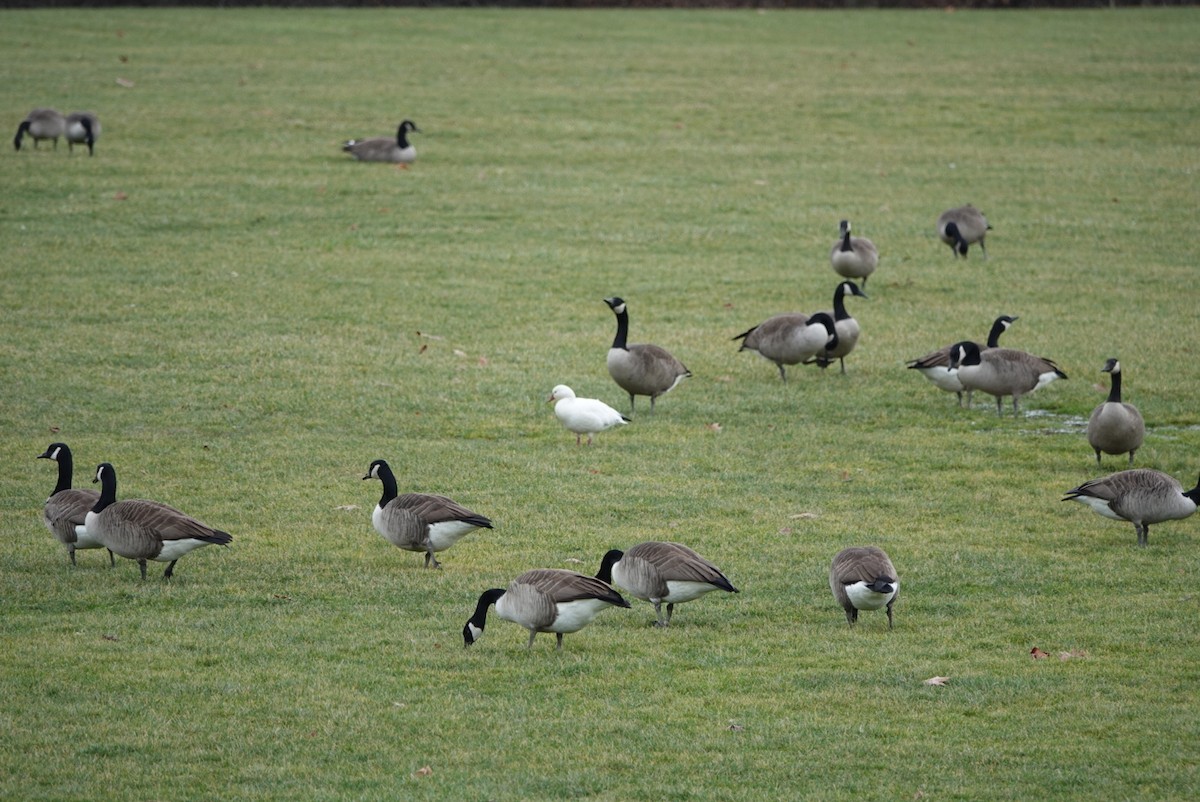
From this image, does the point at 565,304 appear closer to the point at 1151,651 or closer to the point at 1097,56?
the point at 1151,651

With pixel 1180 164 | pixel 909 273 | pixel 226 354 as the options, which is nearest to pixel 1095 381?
pixel 909 273

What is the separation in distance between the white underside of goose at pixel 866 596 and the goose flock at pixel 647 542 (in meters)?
0.02

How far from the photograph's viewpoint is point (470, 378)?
21.8 metres

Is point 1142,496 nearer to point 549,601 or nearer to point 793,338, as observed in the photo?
point 549,601

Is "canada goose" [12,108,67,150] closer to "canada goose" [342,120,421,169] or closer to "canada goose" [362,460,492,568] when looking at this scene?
"canada goose" [342,120,421,169]

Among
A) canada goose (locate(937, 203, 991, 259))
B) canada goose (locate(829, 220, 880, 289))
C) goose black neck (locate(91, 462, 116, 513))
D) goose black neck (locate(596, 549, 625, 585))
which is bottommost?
goose black neck (locate(596, 549, 625, 585))

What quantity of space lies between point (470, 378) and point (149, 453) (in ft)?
18.1

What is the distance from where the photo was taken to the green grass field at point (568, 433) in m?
10.1

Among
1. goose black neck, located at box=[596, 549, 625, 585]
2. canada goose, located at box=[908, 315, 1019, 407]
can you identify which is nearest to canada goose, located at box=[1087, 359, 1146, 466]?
canada goose, located at box=[908, 315, 1019, 407]

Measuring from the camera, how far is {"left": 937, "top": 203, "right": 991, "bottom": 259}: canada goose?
29.4m

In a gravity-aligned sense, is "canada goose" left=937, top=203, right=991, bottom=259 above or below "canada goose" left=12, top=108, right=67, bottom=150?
below

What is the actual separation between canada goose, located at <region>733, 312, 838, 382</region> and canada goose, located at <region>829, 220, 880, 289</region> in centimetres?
524

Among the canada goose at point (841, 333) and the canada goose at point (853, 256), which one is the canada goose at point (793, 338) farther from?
the canada goose at point (853, 256)

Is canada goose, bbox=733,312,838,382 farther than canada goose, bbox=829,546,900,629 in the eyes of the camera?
Yes
